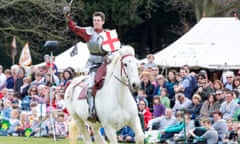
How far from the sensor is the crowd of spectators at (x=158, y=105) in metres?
19.1

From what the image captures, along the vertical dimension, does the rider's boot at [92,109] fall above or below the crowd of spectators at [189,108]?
above

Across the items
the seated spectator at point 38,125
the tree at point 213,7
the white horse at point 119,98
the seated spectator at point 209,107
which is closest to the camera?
the white horse at point 119,98

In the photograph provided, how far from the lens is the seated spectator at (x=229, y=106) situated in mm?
19047

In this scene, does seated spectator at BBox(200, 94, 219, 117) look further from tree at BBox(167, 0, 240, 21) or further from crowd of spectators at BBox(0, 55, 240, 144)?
tree at BBox(167, 0, 240, 21)

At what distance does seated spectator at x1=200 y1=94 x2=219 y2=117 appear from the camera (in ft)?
64.2

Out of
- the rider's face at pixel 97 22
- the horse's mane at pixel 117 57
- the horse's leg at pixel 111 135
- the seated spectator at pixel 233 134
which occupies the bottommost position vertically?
the seated spectator at pixel 233 134

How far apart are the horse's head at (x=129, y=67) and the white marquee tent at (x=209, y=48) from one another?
1455cm

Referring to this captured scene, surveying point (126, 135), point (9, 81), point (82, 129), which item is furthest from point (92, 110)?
point (9, 81)

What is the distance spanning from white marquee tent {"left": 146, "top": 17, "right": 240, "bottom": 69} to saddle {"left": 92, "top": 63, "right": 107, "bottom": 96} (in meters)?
13.8

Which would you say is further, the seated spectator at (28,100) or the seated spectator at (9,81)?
the seated spectator at (9,81)

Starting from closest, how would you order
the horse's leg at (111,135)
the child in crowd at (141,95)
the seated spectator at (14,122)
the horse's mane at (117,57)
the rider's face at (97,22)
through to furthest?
1. the horse's mane at (117,57)
2. the horse's leg at (111,135)
3. the rider's face at (97,22)
4. the child in crowd at (141,95)
5. the seated spectator at (14,122)

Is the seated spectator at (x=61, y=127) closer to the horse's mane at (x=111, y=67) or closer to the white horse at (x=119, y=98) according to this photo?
the white horse at (x=119, y=98)

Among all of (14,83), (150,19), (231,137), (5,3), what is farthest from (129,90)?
(150,19)

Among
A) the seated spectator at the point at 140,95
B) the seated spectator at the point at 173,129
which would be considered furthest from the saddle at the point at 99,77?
the seated spectator at the point at 140,95
